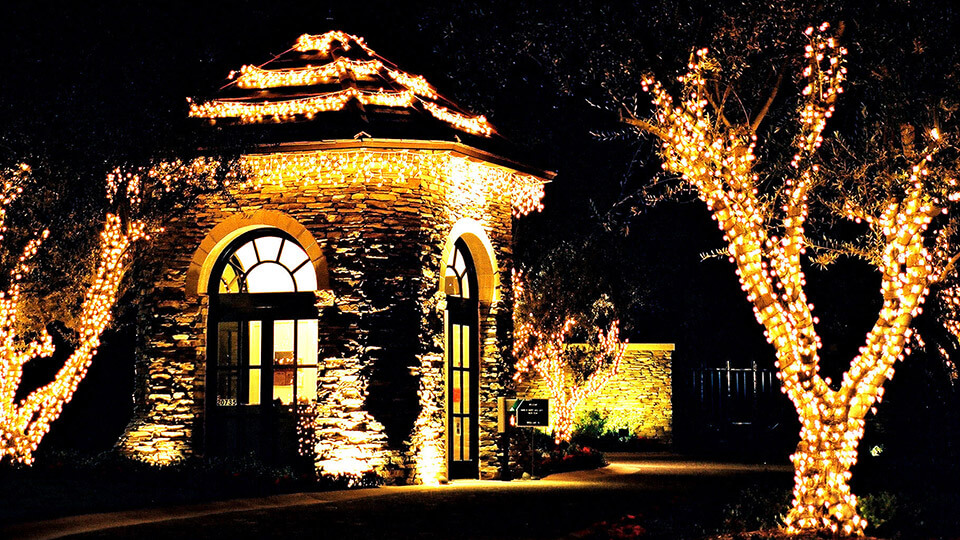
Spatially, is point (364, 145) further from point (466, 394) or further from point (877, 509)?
point (877, 509)

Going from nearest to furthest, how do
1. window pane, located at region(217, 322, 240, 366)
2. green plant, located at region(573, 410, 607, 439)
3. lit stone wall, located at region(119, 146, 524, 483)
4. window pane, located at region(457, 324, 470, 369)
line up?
lit stone wall, located at region(119, 146, 524, 483)
window pane, located at region(217, 322, 240, 366)
window pane, located at region(457, 324, 470, 369)
green plant, located at region(573, 410, 607, 439)

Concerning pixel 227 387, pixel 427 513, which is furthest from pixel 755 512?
pixel 227 387

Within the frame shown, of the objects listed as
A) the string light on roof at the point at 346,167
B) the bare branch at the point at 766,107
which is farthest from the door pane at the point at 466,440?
the bare branch at the point at 766,107

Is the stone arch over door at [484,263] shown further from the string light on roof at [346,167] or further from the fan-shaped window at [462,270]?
the string light on roof at [346,167]

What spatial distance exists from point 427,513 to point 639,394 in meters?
16.6

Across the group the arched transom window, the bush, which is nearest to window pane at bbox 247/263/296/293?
the arched transom window

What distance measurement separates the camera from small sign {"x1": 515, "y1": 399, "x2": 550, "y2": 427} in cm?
1889

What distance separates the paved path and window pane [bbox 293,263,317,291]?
341 cm

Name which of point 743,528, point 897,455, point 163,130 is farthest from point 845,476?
point 163,130

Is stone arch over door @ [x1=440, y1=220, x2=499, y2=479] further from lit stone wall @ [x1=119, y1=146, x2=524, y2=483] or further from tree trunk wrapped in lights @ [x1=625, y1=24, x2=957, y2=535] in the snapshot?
tree trunk wrapped in lights @ [x1=625, y1=24, x2=957, y2=535]

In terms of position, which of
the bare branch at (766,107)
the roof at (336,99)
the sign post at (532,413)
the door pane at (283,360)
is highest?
the roof at (336,99)

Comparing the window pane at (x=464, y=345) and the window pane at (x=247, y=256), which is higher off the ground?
the window pane at (x=247, y=256)

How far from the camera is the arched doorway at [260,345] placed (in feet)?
59.2

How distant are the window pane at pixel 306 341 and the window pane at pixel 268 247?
1104 mm
